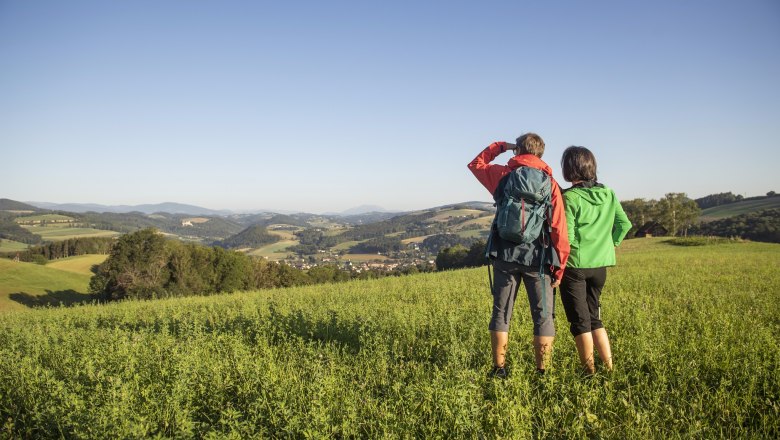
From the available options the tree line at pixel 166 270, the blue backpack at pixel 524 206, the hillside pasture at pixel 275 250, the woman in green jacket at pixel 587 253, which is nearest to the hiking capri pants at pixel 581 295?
the woman in green jacket at pixel 587 253

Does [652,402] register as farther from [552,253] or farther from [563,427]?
[552,253]

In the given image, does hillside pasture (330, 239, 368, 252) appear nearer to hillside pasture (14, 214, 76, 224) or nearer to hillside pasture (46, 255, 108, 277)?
hillside pasture (46, 255, 108, 277)

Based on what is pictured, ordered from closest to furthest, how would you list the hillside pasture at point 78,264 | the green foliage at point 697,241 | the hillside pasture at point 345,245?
the green foliage at point 697,241, the hillside pasture at point 78,264, the hillside pasture at point 345,245

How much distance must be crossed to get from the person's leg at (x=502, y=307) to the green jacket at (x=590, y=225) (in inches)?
24.1

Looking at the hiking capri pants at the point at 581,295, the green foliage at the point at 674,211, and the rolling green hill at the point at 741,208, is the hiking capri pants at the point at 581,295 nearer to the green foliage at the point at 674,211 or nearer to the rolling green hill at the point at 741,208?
the green foliage at the point at 674,211

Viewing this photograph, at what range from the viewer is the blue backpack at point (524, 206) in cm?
362

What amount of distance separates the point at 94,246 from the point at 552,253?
419 ft

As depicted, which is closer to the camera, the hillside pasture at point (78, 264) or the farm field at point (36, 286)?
the farm field at point (36, 286)

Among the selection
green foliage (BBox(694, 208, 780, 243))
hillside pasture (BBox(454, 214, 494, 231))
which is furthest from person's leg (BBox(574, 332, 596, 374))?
hillside pasture (BBox(454, 214, 494, 231))

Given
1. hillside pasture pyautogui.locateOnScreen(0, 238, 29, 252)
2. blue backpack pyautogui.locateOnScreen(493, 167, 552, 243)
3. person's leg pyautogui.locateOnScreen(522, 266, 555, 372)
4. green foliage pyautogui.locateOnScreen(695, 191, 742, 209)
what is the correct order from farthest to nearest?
1. green foliage pyautogui.locateOnScreen(695, 191, 742, 209)
2. hillside pasture pyautogui.locateOnScreen(0, 238, 29, 252)
3. person's leg pyautogui.locateOnScreen(522, 266, 555, 372)
4. blue backpack pyautogui.locateOnScreen(493, 167, 552, 243)

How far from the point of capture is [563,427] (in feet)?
9.50

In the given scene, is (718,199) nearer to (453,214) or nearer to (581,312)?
(453,214)

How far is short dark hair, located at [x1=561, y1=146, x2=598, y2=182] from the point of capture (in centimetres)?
402

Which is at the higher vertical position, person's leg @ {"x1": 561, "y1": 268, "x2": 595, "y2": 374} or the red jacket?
the red jacket
